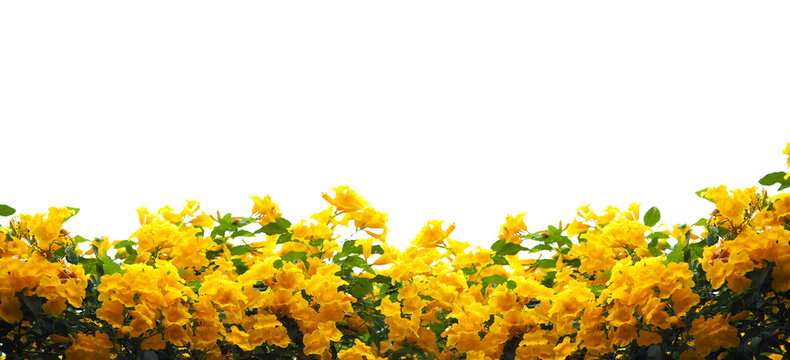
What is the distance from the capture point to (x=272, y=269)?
9.74 ft

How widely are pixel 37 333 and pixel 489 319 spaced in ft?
6.00

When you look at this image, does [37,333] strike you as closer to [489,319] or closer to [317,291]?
[317,291]

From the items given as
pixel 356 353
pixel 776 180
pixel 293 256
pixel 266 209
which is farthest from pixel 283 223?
pixel 776 180

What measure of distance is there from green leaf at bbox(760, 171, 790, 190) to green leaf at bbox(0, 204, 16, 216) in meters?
3.16

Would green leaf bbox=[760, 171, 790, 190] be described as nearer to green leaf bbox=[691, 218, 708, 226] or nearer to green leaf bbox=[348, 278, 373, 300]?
green leaf bbox=[691, 218, 708, 226]

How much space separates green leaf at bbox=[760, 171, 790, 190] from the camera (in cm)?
286

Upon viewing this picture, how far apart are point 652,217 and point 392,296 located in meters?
1.31

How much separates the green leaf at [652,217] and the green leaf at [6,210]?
2.90 m

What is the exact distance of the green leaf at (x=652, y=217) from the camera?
345cm

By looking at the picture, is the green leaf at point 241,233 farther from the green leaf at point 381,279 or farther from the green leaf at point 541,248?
the green leaf at point 541,248

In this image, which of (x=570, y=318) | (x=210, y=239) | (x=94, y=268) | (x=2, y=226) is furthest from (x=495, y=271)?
(x=2, y=226)

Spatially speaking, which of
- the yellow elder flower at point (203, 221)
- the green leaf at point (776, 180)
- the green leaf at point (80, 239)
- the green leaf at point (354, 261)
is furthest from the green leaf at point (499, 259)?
the green leaf at point (80, 239)

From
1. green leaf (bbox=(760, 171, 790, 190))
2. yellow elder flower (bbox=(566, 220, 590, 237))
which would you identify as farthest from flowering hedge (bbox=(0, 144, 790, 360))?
yellow elder flower (bbox=(566, 220, 590, 237))

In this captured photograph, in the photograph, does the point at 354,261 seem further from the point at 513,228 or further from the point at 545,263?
the point at 545,263
